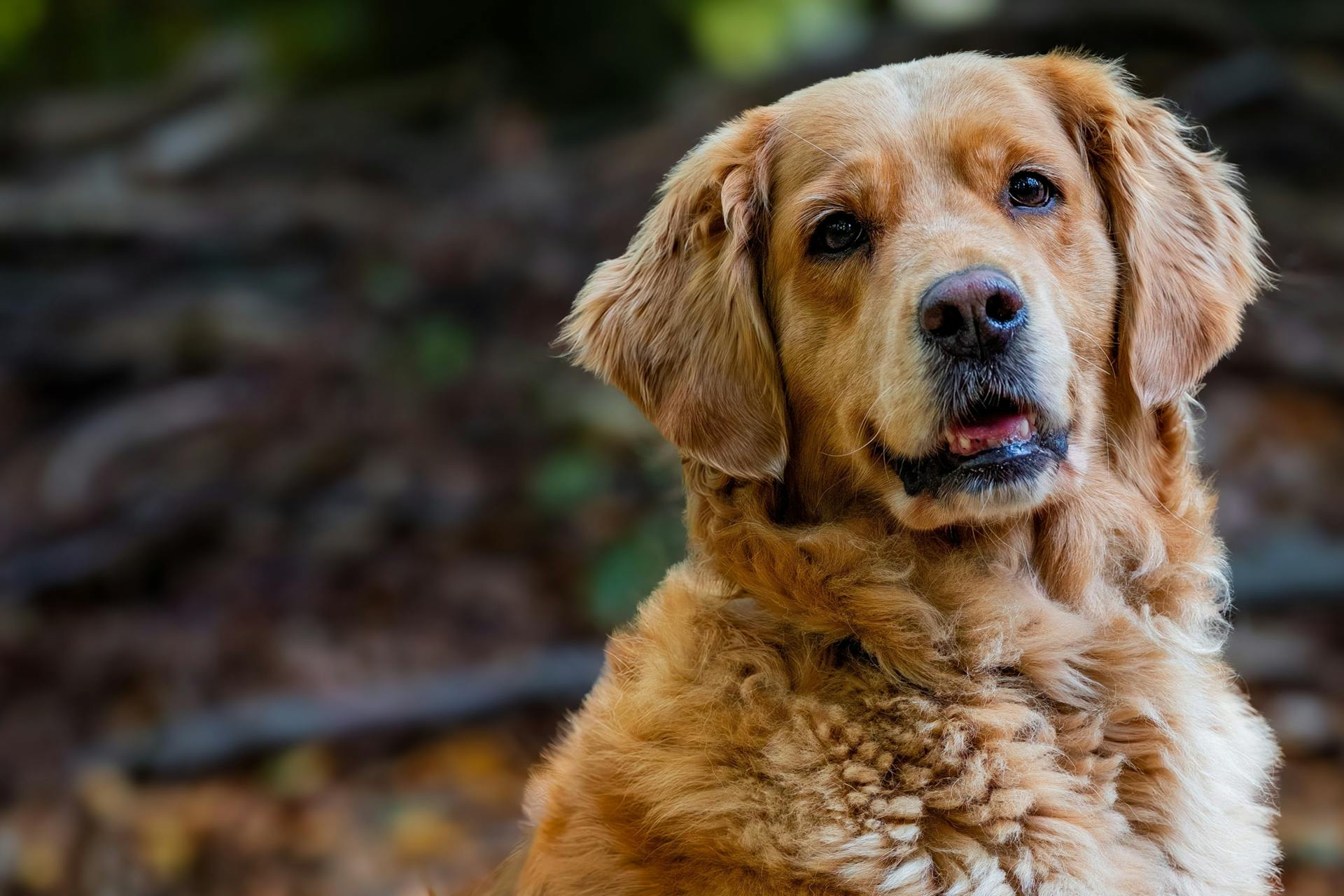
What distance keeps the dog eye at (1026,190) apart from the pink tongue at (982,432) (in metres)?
0.59

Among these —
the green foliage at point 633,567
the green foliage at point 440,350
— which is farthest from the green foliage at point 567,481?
the green foliage at point 440,350

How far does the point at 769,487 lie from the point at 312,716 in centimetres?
427

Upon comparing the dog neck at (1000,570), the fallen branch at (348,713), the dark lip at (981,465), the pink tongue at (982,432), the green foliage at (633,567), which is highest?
the pink tongue at (982,432)

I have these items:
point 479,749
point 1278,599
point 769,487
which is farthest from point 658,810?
point 1278,599

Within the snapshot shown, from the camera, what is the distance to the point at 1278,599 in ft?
21.8

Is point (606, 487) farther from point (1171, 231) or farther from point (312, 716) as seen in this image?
point (1171, 231)

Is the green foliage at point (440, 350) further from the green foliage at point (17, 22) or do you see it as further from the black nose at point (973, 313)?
the black nose at point (973, 313)

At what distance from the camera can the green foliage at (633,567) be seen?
7301 mm

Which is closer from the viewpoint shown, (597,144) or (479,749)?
(479,749)

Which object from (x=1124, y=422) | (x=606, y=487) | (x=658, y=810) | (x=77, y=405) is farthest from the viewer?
(x=77, y=405)

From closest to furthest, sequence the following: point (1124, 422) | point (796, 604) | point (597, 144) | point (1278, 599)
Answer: point (796, 604) → point (1124, 422) → point (1278, 599) → point (597, 144)

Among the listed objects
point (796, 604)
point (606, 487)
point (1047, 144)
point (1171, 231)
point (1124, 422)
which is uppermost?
point (1047, 144)

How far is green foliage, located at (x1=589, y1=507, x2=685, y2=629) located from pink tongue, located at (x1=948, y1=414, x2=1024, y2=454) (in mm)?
4110

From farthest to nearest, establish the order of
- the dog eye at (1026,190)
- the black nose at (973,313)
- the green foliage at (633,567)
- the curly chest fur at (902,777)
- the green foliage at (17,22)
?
the green foliage at (17,22), the green foliage at (633,567), the dog eye at (1026,190), the black nose at (973,313), the curly chest fur at (902,777)
